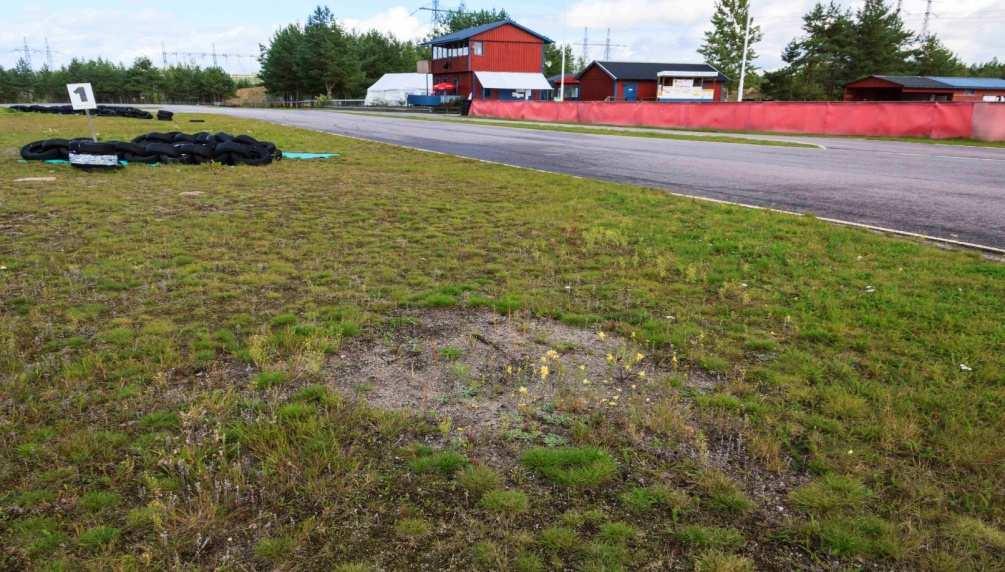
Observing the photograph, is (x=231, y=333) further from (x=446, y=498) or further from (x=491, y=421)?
(x=446, y=498)

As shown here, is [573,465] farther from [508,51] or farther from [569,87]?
[569,87]

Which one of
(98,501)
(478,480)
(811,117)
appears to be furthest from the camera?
(811,117)

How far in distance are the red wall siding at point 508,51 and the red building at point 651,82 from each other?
655 centimetres

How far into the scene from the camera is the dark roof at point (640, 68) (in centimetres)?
6644

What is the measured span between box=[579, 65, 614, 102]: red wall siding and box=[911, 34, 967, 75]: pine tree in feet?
111

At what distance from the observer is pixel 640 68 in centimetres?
6819

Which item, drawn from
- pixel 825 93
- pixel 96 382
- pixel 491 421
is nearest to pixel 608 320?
pixel 491 421

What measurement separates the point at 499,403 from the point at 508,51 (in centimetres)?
7220

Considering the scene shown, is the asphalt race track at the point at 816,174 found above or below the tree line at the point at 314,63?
below

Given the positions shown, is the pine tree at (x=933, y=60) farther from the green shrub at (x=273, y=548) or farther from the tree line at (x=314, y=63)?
the green shrub at (x=273, y=548)

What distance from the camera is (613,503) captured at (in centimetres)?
279

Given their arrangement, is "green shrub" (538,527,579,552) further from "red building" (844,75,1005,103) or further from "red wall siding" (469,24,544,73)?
"red wall siding" (469,24,544,73)

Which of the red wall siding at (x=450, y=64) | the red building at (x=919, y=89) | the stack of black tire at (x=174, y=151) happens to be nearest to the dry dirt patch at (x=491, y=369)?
the stack of black tire at (x=174, y=151)

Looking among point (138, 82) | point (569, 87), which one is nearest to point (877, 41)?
point (569, 87)
